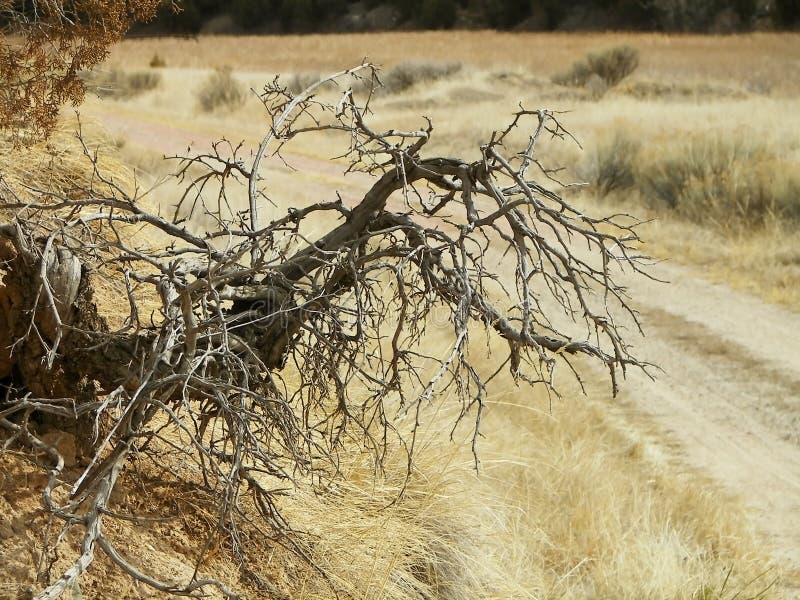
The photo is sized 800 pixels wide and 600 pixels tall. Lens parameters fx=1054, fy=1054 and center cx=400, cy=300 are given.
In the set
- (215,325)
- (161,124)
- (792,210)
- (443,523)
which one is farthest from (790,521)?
(161,124)

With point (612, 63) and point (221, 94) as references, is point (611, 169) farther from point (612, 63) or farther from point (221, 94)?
point (612, 63)

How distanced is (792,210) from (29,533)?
9462 mm

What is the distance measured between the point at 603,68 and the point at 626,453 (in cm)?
1914

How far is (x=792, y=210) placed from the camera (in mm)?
10742

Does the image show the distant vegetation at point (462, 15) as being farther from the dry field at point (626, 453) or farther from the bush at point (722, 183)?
the bush at point (722, 183)

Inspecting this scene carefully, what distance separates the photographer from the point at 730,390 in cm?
750

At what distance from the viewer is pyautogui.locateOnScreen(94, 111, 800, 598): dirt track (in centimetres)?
621

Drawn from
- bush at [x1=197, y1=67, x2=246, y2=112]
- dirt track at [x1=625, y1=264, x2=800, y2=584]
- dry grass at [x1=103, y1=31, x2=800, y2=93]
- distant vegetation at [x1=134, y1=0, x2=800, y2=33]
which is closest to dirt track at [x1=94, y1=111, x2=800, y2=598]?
dirt track at [x1=625, y1=264, x2=800, y2=584]

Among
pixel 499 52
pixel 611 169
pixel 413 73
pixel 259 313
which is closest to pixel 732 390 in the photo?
pixel 259 313

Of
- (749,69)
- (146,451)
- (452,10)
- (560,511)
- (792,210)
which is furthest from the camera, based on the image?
(452,10)

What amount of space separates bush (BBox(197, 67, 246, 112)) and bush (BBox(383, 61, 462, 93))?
4086 millimetres

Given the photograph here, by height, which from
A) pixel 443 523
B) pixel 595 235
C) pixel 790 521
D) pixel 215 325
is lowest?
pixel 790 521

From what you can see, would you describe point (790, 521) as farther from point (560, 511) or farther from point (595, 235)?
point (595, 235)

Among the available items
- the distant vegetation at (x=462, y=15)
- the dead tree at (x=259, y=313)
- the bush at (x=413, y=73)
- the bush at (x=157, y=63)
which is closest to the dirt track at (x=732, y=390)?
the dead tree at (x=259, y=313)
